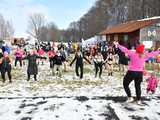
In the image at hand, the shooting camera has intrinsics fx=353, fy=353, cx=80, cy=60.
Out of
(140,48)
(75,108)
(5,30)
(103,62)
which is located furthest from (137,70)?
(5,30)

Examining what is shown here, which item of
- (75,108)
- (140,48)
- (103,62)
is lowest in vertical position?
(75,108)

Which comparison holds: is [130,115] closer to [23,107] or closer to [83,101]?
[83,101]

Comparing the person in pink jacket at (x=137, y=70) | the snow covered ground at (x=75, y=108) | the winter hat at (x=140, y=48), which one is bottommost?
the snow covered ground at (x=75, y=108)

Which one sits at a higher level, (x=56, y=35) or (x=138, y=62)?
(x=56, y=35)

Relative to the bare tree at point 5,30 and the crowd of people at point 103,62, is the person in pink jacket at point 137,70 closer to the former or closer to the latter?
the crowd of people at point 103,62

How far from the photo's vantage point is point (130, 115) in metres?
8.43

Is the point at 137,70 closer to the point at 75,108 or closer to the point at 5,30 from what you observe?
the point at 75,108

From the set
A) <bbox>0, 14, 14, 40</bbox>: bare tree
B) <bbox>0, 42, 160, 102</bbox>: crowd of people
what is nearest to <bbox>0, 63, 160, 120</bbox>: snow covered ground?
<bbox>0, 42, 160, 102</bbox>: crowd of people

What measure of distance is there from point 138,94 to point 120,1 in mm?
86351

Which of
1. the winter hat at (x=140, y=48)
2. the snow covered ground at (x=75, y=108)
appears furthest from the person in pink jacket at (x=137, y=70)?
the snow covered ground at (x=75, y=108)

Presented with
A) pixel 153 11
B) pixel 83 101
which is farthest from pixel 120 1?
pixel 83 101

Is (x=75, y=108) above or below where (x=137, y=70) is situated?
below

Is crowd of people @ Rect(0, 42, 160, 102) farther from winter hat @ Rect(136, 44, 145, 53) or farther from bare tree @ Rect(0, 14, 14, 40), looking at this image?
bare tree @ Rect(0, 14, 14, 40)

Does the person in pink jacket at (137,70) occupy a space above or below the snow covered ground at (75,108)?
above
